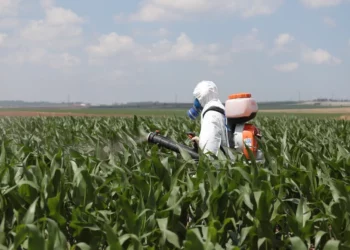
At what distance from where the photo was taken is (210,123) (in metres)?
4.94

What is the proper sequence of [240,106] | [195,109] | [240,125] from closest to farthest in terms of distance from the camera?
[240,106] < [240,125] < [195,109]

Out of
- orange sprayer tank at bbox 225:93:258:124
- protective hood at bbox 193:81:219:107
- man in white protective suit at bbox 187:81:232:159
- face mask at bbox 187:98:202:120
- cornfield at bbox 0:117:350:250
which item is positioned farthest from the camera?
face mask at bbox 187:98:202:120

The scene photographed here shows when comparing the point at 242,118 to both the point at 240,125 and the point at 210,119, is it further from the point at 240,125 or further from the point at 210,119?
the point at 210,119

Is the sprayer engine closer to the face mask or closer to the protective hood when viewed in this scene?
the protective hood

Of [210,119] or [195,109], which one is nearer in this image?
[210,119]

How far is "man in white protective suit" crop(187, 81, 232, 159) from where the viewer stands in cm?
493

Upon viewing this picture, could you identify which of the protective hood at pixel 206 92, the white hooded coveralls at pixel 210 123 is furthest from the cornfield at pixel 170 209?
the protective hood at pixel 206 92

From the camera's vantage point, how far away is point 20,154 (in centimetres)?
503

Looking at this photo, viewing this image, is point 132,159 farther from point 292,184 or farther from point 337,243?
point 337,243

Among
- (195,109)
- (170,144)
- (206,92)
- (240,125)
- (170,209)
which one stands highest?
(206,92)

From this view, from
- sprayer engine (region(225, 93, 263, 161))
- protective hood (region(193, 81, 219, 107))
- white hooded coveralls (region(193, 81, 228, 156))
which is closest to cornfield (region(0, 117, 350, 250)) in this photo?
sprayer engine (region(225, 93, 263, 161))

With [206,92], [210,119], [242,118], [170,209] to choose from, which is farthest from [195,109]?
[170,209]

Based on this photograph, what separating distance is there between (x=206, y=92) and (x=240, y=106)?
465mm

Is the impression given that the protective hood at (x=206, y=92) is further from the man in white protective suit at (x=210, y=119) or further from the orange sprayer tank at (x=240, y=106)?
the orange sprayer tank at (x=240, y=106)
